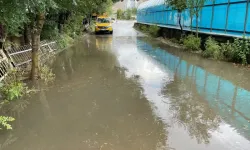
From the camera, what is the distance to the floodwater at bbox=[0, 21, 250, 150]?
14.9ft

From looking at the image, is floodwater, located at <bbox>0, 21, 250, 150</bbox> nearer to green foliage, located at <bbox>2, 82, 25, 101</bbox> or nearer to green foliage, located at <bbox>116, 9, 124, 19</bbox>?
Answer: green foliage, located at <bbox>2, 82, 25, 101</bbox>

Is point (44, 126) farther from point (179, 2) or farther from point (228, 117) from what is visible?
point (179, 2)

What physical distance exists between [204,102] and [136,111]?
1.98m

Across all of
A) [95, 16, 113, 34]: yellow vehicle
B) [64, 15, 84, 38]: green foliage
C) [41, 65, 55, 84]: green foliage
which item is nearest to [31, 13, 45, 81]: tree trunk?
[41, 65, 55, 84]: green foliage

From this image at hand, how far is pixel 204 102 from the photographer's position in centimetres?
662

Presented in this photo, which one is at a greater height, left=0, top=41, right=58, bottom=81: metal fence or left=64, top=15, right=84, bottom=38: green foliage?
left=64, top=15, right=84, bottom=38: green foliage

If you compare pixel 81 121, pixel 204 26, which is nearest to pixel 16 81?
pixel 81 121

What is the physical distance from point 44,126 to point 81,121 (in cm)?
77

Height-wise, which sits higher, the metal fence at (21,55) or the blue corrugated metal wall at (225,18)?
the blue corrugated metal wall at (225,18)

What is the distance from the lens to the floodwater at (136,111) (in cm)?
454

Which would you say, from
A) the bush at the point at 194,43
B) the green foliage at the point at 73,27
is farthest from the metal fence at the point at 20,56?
the bush at the point at 194,43

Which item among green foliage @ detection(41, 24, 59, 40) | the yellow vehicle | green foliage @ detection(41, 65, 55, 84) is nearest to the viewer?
green foliage @ detection(41, 65, 55, 84)

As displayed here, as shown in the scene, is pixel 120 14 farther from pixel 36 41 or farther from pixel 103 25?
pixel 36 41

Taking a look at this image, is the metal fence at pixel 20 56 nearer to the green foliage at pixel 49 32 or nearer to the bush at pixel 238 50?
the green foliage at pixel 49 32
